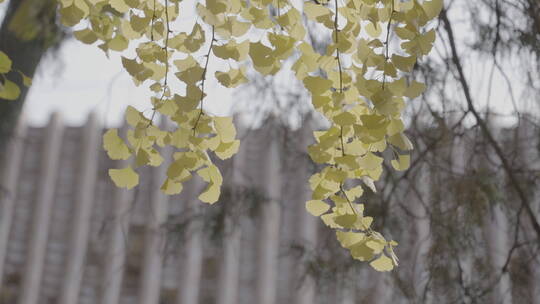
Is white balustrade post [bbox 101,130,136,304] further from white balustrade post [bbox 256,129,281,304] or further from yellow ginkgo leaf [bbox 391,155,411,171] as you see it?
yellow ginkgo leaf [bbox 391,155,411,171]

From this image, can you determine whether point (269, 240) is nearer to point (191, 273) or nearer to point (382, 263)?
point (191, 273)

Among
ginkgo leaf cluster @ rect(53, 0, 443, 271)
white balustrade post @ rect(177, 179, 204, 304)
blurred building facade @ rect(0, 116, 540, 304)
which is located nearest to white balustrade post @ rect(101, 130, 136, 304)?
blurred building facade @ rect(0, 116, 540, 304)

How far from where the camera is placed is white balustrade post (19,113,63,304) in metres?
2.20

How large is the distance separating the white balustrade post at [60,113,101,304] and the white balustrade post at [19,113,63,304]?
0.29 feet

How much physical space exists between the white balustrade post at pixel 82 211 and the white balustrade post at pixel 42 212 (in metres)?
0.09

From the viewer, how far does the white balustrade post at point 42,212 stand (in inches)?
86.5

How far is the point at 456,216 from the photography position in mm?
952

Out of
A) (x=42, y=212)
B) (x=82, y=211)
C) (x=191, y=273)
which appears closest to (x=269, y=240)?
(x=191, y=273)

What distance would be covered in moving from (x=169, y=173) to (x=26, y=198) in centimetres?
201

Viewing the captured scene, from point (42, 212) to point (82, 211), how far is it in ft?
0.44

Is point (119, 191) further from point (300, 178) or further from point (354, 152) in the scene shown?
point (354, 152)

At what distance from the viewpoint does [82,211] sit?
2244mm

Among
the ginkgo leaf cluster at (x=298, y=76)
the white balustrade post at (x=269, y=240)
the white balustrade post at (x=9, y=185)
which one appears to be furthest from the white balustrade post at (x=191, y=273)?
the ginkgo leaf cluster at (x=298, y=76)

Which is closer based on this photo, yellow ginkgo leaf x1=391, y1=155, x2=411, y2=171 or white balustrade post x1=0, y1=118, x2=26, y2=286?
yellow ginkgo leaf x1=391, y1=155, x2=411, y2=171
